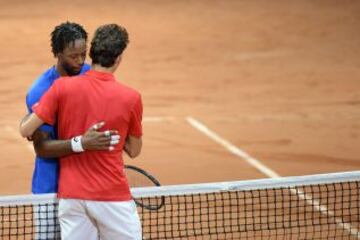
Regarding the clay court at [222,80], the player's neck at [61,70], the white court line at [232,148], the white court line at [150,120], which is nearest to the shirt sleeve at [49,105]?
the player's neck at [61,70]

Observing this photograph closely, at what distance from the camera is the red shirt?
231 inches

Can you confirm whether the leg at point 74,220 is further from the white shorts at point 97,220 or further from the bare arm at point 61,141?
the bare arm at point 61,141

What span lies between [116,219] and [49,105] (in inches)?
33.3

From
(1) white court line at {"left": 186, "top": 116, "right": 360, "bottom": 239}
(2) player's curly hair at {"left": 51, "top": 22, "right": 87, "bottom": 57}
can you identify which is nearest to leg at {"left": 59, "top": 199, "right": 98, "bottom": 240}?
(2) player's curly hair at {"left": 51, "top": 22, "right": 87, "bottom": 57}

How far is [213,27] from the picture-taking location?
22078 millimetres

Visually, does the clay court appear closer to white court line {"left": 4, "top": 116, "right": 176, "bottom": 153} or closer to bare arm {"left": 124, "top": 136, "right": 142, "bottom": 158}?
white court line {"left": 4, "top": 116, "right": 176, "bottom": 153}

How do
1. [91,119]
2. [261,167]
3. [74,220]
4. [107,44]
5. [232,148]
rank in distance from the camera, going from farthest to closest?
[232,148] < [261,167] < [74,220] < [91,119] < [107,44]

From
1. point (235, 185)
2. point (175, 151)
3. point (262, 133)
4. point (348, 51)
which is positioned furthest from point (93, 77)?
point (348, 51)

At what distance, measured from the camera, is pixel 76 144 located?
5.86 m

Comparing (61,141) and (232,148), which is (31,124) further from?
(232,148)

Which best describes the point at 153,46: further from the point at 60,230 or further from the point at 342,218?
the point at 60,230

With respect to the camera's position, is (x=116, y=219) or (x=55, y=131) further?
(x=55, y=131)

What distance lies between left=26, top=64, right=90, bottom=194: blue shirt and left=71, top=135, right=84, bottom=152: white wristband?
0.97ft

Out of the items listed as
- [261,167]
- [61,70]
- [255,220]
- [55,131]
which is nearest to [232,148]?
[261,167]
